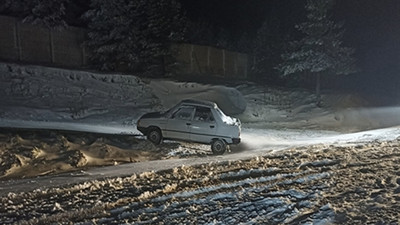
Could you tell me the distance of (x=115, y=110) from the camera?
66.0 ft

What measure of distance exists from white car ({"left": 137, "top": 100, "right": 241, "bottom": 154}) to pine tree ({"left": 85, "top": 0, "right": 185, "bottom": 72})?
40.0ft

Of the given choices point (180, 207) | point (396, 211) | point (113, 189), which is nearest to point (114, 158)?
point (113, 189)

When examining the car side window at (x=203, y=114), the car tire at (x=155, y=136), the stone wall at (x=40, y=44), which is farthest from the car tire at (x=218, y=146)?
the stone wall at (x=40, y=44)

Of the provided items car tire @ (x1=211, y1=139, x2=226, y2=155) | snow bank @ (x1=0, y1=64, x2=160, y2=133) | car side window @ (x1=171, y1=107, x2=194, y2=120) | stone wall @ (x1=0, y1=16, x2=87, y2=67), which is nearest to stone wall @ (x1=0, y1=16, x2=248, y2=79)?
stone wall @ (x1=0, y1=16, x2=87, y2=67)

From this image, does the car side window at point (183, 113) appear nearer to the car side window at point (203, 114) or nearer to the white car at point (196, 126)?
the white car at point (196, 126)

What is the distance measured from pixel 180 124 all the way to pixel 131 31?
1326 centimetres

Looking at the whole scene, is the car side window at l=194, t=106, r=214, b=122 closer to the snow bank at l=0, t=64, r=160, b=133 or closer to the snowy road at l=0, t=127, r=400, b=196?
the snowy road at l=0, t=127, r=400, b=196

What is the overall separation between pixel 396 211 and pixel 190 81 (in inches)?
817

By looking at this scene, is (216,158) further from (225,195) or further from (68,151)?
(225,195)

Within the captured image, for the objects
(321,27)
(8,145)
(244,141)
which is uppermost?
(321,27)

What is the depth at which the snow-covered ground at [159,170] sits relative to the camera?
6398 millimetres

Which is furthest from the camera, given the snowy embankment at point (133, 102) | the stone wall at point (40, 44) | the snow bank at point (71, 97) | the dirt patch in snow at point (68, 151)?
the stone wall at point (40, 44)

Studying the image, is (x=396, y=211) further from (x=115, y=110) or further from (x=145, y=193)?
(x=115, y=110)

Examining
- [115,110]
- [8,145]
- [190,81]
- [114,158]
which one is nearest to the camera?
[8,145]
